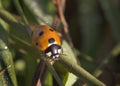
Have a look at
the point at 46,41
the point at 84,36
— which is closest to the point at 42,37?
the point at 46,41

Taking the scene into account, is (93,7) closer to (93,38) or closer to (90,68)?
(93,38)

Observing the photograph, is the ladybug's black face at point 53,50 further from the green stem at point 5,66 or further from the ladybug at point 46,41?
the green stem at point 5,66

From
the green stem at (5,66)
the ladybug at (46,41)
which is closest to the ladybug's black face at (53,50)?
the ladybug at (46,41)

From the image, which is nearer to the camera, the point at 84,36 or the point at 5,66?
the point at 5,66

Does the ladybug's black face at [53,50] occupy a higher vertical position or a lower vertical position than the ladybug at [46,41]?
lower

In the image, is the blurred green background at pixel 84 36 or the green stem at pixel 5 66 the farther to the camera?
the blurred green background at pixel 84 36

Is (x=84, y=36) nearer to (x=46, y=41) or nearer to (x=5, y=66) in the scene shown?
(x=46, y=41)

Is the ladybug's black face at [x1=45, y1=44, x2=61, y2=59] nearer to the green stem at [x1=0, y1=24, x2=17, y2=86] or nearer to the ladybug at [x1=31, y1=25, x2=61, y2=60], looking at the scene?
the ladybug at [x1=31, y1=25, x2=61, y2=60]
